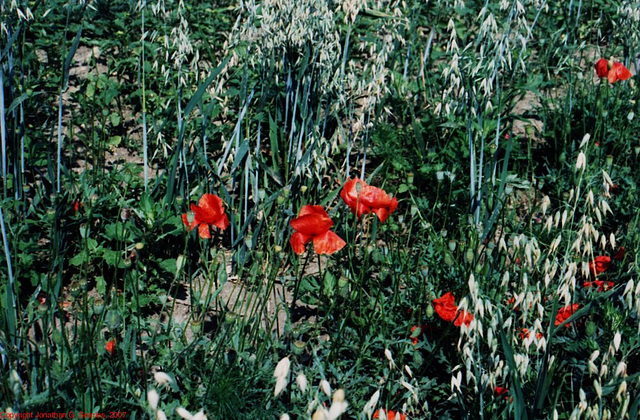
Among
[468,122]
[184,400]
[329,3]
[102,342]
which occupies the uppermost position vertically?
[329,3]

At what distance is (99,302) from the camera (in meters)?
1.90

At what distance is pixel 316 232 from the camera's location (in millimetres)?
2359

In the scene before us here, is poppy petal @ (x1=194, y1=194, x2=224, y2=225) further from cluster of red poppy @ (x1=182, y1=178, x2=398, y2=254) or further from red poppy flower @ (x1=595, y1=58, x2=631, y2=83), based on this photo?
red poppy flower @ (x1=595, y1=58, x2=631, y2=83)

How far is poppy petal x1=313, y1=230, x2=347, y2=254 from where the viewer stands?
7.75 feet

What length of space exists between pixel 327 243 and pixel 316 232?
0.18ft

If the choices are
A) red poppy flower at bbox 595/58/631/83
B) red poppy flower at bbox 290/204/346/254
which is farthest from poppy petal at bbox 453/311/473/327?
red poppy flower at bbox 595/58/631/83

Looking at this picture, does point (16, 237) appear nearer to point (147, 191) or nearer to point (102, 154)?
point (147, 191)

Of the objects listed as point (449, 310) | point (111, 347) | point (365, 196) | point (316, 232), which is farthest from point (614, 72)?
point (111, 347)

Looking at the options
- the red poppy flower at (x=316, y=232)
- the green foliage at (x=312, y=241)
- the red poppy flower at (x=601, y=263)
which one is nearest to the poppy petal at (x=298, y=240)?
the red poppy flower at (x=316, y=232)

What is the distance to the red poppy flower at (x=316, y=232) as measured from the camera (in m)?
2.31

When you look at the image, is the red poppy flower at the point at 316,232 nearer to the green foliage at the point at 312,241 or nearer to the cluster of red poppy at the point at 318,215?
the cluster of red poppy at the point at 318,215

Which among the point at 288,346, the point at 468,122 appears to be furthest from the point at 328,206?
the point at 288,346

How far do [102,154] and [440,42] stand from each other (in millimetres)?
2391

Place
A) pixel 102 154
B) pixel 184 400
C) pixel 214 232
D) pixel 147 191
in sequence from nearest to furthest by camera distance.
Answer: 1. pixel 184 400
2. pixel 147 191
3. pixel 214 232
4. pixel 102 154
